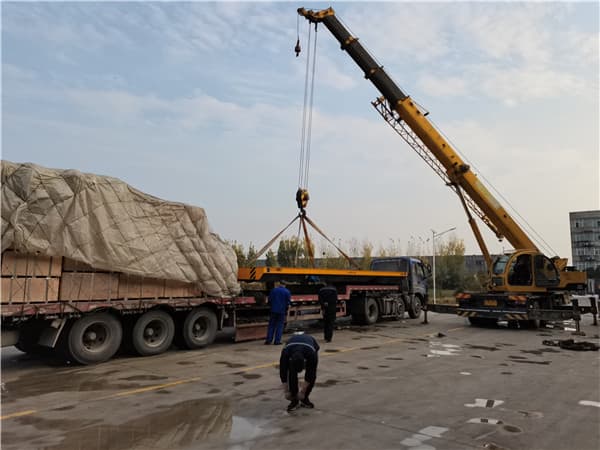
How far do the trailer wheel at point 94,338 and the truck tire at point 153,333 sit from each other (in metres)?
0.39

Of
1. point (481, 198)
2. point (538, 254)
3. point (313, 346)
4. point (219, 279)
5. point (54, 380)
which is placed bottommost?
point (54, 380)

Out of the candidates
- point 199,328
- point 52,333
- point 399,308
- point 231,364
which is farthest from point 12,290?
point 399,308

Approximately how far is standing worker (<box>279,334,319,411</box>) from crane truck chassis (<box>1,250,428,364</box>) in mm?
4556

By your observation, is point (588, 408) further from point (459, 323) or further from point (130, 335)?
point (459, 323)

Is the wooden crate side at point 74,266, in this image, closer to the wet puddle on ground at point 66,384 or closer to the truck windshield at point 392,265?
the wet puddle on ground at point 66,384

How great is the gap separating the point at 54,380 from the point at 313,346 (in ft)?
15.1

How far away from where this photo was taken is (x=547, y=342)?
1219 cm

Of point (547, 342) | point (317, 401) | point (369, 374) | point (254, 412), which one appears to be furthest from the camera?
point (547, 342)

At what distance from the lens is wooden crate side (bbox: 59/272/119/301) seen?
841 centimetres

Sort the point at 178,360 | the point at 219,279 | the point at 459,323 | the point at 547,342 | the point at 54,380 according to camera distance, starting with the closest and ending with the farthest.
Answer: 1. the point at 54,380
2. the point at 178,360
3. the point at 219,279
4. the point at 547,342
5. the point at 459,323

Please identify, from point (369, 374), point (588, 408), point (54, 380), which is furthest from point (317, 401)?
point (54, 380)

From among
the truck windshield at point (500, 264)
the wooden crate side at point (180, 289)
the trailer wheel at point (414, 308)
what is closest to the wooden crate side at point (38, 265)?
the wooden crate side at point (180, 289)

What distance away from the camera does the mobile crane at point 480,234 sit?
16.2 m

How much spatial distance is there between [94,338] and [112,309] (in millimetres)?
668
